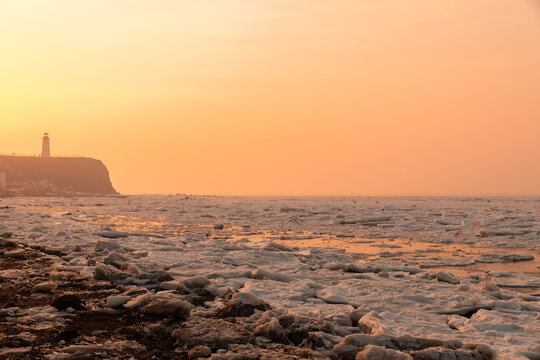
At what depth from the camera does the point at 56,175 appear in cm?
9288

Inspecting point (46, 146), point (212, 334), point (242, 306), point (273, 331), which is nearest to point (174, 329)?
point (212, 334)

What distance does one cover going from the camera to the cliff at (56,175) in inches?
3145

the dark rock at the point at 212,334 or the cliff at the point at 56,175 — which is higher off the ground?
the cliff at the point at 56,175

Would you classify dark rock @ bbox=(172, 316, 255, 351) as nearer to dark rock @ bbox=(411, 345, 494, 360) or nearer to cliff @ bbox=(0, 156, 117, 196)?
dark rock @ bbox=(411, 345, 494, 360)

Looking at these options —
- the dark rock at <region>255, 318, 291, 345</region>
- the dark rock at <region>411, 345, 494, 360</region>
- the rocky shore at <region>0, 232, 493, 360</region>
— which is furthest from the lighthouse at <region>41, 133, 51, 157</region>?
the dark rock at <region>411, 345, 494, 360</region>

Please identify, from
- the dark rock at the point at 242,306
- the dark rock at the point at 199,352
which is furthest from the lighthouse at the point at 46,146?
the dark rock at the point at 199,352

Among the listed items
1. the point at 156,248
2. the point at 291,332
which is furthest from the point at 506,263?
the point at 156,248

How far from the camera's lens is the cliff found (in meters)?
79.9

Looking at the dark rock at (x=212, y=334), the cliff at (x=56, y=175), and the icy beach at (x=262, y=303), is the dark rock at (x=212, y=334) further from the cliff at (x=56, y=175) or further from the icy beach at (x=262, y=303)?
the cliff at (x=56, y=175)

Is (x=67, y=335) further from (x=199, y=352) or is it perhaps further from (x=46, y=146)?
(x=46, y=146)

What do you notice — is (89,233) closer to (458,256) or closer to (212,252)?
(212,252)

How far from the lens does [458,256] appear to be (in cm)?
937

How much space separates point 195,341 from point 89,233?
9.06 meters

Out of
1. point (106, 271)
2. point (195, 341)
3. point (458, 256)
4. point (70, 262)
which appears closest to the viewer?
point (195, 341)
